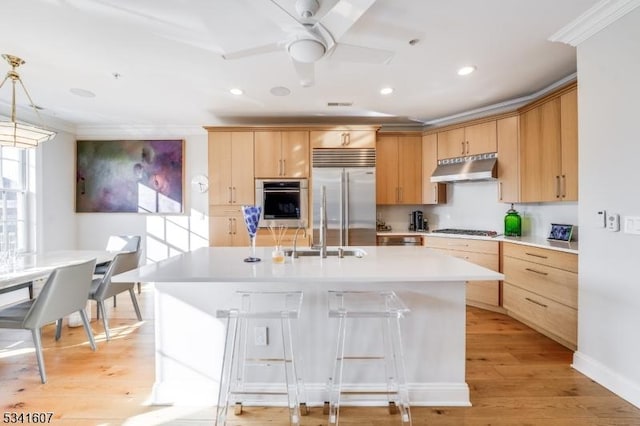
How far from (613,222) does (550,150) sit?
1.30 m

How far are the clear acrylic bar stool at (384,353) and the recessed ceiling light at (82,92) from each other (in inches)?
143

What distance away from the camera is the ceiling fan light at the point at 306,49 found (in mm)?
1896

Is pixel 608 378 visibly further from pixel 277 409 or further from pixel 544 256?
pixel 277 409

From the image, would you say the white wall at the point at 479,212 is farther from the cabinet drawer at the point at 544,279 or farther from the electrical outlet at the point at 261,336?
the electrical outlet at the point at 261,336

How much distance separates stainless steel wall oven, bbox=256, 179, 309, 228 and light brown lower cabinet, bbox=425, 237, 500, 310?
191cm

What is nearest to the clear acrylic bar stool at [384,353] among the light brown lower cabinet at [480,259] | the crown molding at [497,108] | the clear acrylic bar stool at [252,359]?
the clear acrylic bar stool at [252,359]

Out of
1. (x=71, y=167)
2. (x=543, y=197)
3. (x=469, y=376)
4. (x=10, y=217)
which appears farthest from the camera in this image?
(x=71, y=167)

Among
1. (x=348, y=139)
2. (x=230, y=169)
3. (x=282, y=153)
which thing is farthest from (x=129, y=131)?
(x=348, y=139)

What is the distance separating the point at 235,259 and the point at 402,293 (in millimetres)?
1130

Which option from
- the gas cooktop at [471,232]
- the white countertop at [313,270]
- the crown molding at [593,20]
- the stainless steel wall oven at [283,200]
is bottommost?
the white countertop at [313,270]

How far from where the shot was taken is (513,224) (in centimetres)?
358

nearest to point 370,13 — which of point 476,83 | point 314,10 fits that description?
point 314,10

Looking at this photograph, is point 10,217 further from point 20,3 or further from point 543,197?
point 543,197

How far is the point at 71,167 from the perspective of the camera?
4.61m
